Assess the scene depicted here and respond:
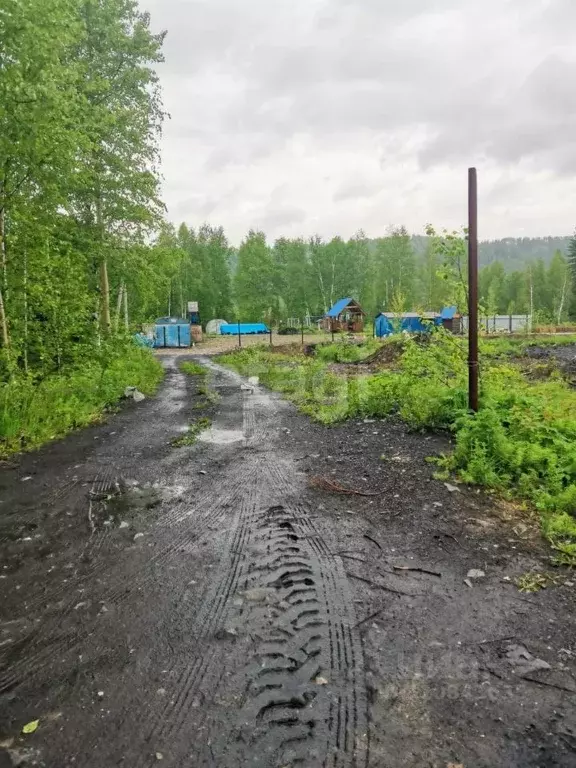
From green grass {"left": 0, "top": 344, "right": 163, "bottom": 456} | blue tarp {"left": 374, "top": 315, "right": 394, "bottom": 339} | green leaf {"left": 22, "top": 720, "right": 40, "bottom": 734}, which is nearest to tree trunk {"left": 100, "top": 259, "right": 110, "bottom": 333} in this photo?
green grass {"left": 0, "top": 344, "right": 163, "bottom": 456}

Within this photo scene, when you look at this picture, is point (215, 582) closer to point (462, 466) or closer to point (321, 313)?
point (462, 466)

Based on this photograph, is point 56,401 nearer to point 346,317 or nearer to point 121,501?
point 121,501

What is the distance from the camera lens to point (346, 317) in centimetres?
5125

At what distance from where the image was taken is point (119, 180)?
15.9 meters

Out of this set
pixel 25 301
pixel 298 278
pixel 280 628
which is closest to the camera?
pixel 280 628

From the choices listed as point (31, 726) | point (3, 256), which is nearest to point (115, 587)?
point (31, 726)

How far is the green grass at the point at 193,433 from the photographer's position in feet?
27.2

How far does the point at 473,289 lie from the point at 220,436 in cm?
496

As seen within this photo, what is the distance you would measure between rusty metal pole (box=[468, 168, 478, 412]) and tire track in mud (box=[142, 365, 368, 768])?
3900 mm

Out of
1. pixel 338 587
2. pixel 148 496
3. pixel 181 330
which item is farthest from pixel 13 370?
pixel 181 330

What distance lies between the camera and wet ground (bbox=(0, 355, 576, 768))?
7.37 feet

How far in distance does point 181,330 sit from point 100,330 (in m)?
29.7

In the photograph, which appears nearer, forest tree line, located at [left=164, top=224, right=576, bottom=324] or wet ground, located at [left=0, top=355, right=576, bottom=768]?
wet ground, located at [left=0, top=355, right=576, bottom=768]

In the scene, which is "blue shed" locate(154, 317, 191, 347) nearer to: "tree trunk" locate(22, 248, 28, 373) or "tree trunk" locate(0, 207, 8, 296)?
"tree trunk" locate(22, 248, 28, 373)
